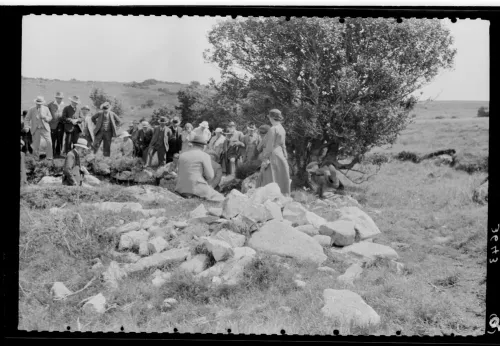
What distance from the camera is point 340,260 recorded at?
6.64 meters

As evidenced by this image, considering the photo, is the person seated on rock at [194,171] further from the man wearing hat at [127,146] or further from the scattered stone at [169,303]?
the scattered stone at [169,303]

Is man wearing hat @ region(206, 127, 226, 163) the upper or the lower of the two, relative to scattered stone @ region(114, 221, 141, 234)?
upper

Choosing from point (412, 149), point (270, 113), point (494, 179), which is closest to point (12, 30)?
point (270, 113)

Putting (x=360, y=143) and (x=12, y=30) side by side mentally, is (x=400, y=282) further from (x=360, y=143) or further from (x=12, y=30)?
(x=12, y=30)

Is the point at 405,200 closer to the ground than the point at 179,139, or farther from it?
closer to the ground

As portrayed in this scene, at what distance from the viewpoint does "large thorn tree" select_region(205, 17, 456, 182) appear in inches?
257

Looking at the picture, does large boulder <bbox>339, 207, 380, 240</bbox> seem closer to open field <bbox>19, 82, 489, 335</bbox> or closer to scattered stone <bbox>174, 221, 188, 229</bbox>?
open field <bbox>19, 82, 489, 335</bbox>

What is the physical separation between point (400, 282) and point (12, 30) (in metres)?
4.72

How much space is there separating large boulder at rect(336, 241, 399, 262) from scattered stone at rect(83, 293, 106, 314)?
8.63 ft

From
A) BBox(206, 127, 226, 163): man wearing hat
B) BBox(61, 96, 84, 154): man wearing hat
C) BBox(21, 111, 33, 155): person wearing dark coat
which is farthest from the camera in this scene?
BBox(206, 127, 226, 163): man wearing hat

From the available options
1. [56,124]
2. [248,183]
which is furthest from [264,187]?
[56,124]

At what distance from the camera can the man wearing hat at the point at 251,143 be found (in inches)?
268

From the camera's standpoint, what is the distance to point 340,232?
22.2 feet

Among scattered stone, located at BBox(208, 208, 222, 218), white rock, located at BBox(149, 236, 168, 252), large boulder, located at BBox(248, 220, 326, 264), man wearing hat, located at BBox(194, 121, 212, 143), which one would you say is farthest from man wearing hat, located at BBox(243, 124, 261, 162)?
white rock, located at BBox(149, 236, 168, 252)
